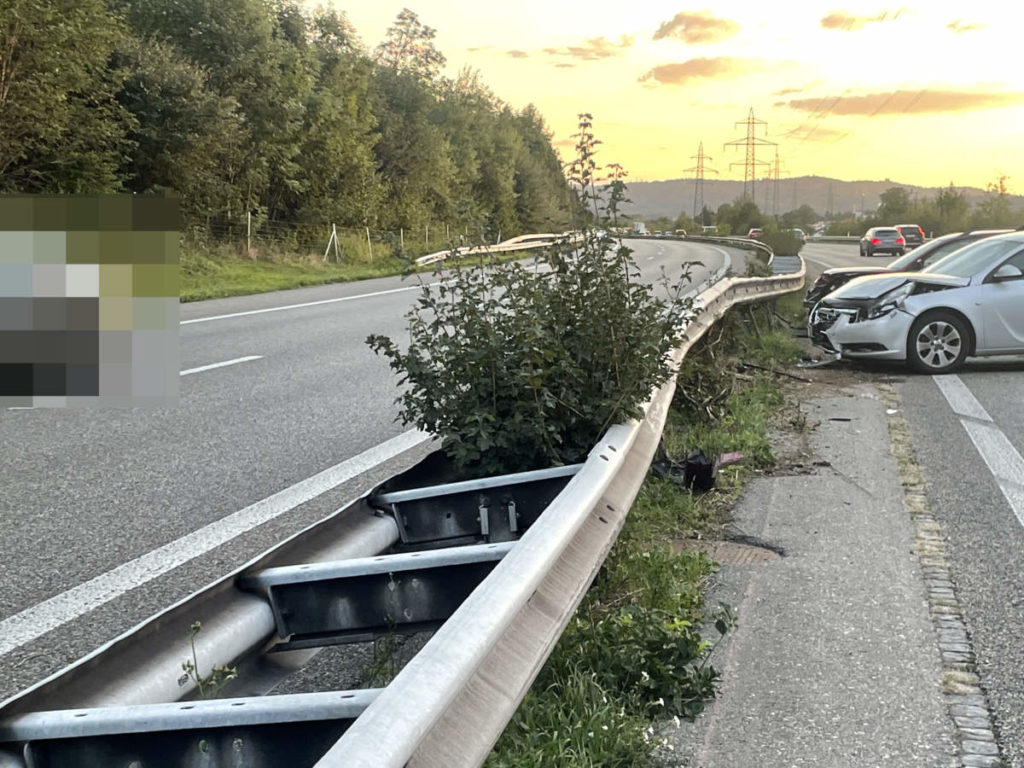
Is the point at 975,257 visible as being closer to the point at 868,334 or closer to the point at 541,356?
the point at 868,334

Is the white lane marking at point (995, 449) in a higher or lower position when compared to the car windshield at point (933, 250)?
lower

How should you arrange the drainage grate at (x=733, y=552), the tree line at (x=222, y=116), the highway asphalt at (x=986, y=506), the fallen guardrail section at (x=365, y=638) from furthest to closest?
1. the tree line at (x=222, y=116)
2. the drainage grate at (x=733, y=552)
3. the highway asphalt at (x=986, y=506)
4. the fallen guardrail section at (x=365, y=638)

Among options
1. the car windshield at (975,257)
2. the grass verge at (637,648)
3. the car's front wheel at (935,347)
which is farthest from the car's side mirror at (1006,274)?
the grass verge at (637,648)

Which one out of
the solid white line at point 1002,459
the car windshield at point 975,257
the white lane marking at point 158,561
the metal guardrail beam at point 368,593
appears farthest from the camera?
the car windshield at point 975,257

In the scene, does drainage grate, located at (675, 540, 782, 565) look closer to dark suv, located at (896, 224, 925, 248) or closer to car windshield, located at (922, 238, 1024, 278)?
car windshield, located at (922, 238, 1024, 278)

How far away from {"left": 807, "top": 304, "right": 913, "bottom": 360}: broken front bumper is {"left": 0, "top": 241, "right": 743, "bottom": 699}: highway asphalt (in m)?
4.75

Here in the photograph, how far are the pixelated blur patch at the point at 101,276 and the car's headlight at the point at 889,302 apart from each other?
304 inches

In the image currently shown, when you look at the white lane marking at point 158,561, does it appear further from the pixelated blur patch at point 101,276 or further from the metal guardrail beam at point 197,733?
the metal guardrail beam at point 197,733

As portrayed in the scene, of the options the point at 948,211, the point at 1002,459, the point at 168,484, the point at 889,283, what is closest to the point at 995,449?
the point at 1002,459

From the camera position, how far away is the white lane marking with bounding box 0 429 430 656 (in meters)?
3.55

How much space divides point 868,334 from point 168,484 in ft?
24.4

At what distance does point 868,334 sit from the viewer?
1034cm

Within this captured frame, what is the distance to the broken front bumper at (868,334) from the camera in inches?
403

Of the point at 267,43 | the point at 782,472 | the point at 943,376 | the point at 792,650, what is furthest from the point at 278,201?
the point at 792,650
